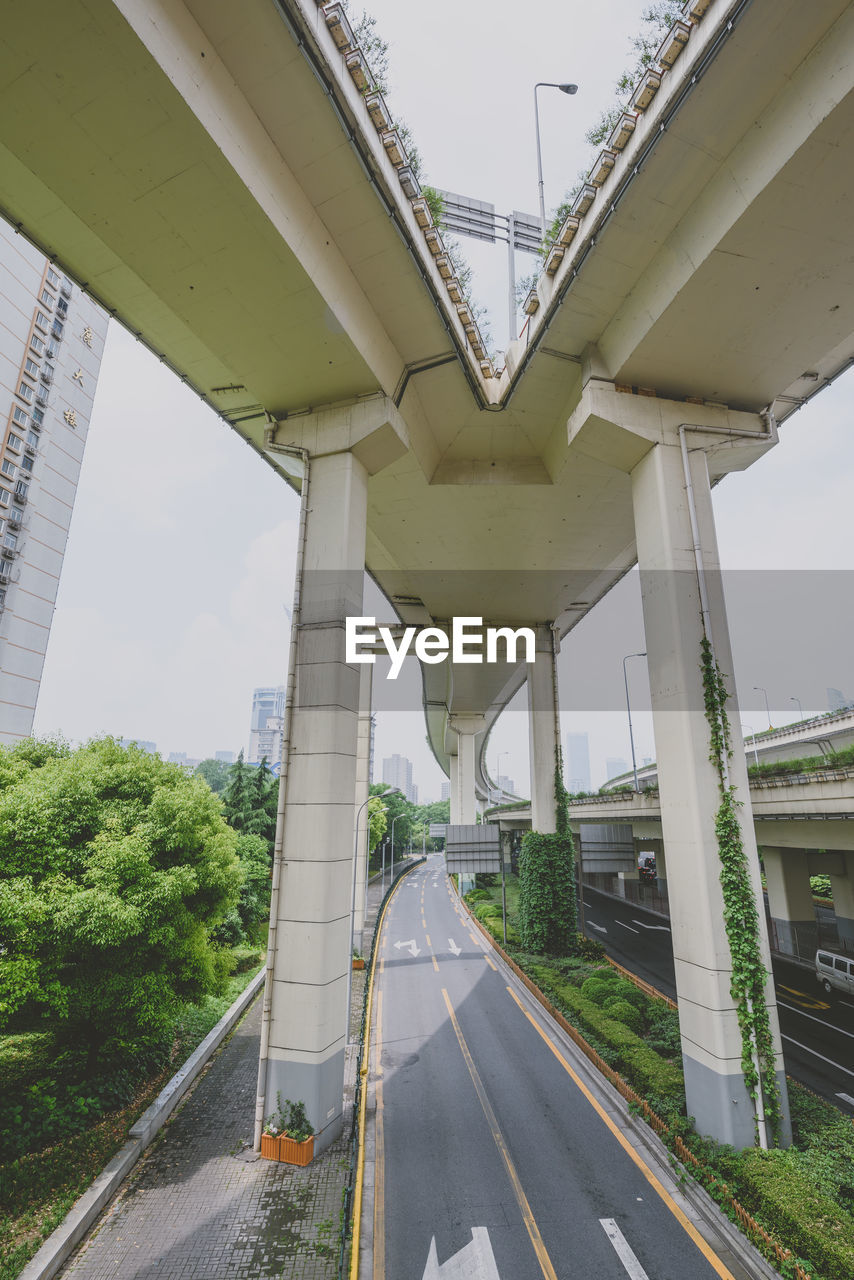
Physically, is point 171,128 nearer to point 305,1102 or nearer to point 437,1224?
point 305,1102

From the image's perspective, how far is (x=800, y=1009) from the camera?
19.1 m

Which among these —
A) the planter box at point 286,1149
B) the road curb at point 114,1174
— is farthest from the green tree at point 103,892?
the planter box at point 286,1149

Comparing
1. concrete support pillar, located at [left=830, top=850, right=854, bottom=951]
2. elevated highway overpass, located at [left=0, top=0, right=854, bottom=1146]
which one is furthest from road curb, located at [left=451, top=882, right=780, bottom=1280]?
concrete support pillar, located at [left=830, top=850, right=854, bottom=951]

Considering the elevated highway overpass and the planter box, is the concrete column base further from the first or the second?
the planter box

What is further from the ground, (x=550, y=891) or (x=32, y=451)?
(x=32, y=451)

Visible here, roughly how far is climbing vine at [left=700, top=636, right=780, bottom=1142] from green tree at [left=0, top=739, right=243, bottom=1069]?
33.0 feet

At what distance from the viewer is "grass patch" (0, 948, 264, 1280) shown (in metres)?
8.25

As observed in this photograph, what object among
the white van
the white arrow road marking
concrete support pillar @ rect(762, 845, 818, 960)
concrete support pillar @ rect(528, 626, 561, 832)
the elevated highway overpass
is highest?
the elevated highway overpass

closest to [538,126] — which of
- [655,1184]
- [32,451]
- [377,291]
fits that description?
[377,291]

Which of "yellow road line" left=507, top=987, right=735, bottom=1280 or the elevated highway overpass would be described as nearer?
"yellow road line" left=507, top=987, right=735, bottom=1280

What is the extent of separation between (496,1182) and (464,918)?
2825cm

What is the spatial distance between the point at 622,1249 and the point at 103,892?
9.54 m

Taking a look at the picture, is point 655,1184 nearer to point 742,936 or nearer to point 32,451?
point 742,936

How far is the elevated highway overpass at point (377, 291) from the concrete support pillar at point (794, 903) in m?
17.6
